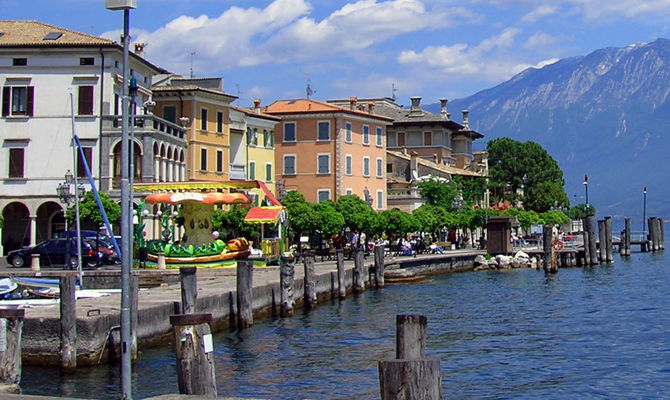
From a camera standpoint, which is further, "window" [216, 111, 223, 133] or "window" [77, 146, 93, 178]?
"window" [216, 111, 223, 133]

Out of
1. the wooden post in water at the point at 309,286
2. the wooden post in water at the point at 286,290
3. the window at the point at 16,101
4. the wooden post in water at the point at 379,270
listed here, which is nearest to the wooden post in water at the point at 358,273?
the wooden post in water at the point at 379,270

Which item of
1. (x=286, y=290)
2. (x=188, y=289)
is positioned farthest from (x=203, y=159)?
(x=188, y=289)

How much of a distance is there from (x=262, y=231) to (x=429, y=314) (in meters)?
14.2

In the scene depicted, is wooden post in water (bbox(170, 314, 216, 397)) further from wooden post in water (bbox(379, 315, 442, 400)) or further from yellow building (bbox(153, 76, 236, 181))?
yellow building (bbox(153, 76, 236, 181))

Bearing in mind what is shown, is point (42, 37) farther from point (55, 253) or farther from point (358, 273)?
point (358, 273)

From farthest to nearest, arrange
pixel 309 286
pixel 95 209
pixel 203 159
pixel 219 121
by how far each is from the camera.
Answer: pixel 219 121 < pixel 203 159 < pixel 95 209 < pixel 309 286

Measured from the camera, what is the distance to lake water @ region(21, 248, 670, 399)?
22.5 m

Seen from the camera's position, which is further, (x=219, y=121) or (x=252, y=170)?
(x=252, y=170)

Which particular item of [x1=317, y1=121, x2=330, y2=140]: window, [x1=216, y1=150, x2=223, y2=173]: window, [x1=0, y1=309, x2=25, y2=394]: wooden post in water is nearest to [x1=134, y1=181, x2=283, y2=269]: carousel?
[x1=216, y1=150, x2=223, y2=173]: window

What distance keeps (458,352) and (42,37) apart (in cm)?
3726

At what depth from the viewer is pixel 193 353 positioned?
13961mm

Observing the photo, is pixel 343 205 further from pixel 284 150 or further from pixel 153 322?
pixel 153 322

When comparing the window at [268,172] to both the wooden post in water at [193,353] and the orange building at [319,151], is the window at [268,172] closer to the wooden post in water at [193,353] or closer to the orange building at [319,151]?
the orange building at [319,151]

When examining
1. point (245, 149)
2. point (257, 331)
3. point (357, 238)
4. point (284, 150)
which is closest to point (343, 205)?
point (357, 238)
